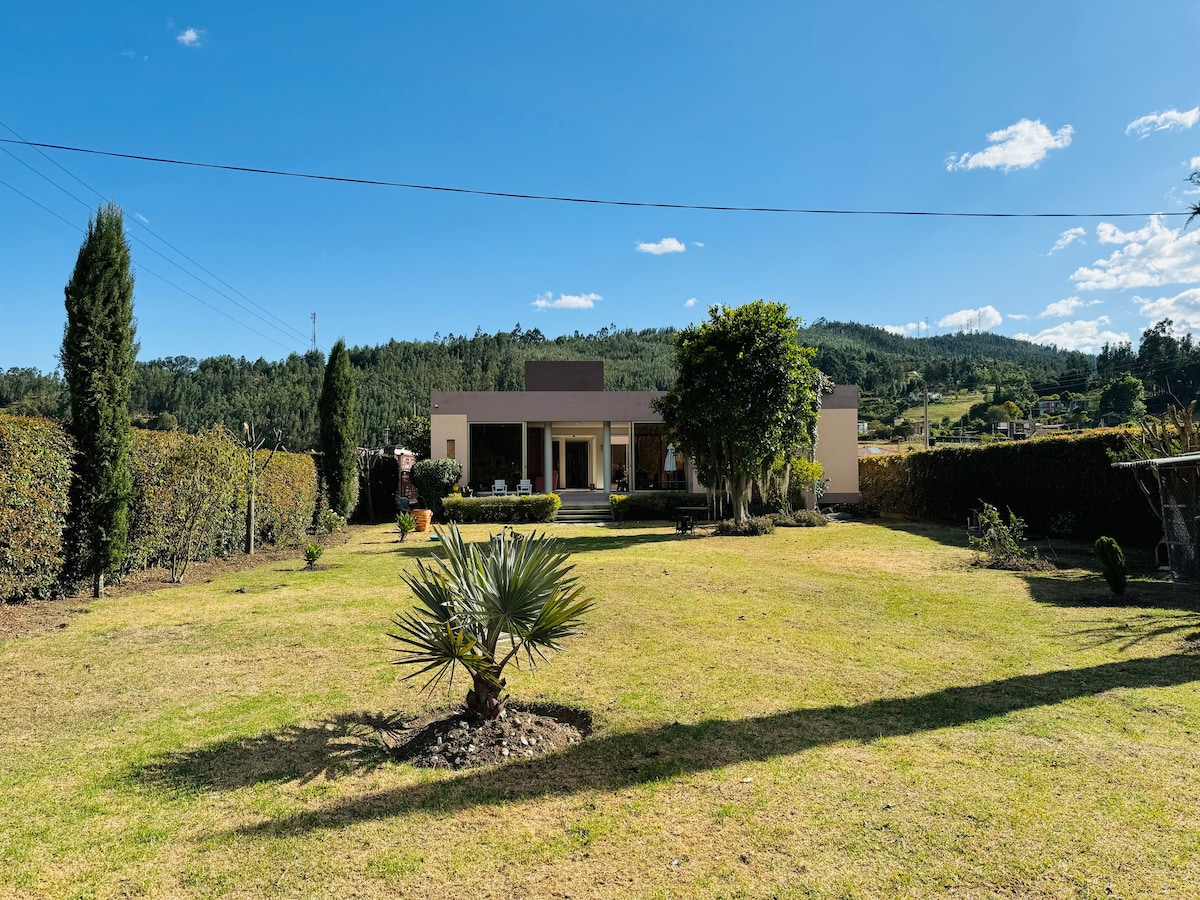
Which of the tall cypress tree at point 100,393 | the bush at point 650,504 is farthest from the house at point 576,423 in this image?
the tall cypress tree at point 100,393

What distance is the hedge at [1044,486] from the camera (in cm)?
1286

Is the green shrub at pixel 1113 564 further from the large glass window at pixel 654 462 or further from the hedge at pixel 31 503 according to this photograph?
the large glass window at pixel 654 462

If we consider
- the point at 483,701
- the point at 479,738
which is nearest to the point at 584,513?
the point at 483,701

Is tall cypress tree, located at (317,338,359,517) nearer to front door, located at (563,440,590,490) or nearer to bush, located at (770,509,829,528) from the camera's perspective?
bush, located at (770,509,829,528)

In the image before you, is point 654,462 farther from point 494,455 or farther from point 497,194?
point 497,194

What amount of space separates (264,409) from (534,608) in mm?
64506

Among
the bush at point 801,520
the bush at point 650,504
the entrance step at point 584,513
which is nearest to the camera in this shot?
the bush at point 801,520

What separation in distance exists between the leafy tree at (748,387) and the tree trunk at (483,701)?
13.2m

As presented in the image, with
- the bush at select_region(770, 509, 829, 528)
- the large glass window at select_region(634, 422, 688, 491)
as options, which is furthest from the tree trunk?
the large glass window at select_region(634, 422, 688, 491)

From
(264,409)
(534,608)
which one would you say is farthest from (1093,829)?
(264,409)

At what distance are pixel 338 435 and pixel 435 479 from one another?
363 centimetres

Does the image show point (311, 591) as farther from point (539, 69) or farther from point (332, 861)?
point (539, 69)

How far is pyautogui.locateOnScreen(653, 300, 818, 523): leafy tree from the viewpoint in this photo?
656 inches

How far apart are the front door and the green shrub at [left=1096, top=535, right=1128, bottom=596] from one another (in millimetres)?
25994
